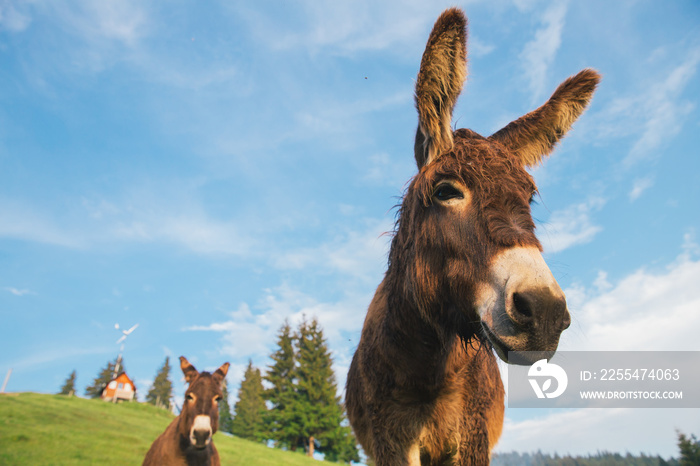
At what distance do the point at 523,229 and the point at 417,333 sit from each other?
108 centimetres

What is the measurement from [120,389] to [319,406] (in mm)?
33446

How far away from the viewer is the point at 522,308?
194 centimetres

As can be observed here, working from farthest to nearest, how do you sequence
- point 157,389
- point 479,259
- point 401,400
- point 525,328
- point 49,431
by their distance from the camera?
1. point 157,389
2. point 49,431
3. point 401,400
4. point 479,259
5. point 525,328

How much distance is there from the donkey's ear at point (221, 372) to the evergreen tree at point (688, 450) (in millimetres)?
38394

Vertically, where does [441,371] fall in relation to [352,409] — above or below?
above

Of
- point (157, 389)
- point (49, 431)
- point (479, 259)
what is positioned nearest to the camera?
point (479, 259)

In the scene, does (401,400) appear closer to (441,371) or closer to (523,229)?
(441,371)

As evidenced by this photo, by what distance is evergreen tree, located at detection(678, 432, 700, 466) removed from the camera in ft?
100

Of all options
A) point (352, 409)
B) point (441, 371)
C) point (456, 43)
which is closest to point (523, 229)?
point (441, 371)

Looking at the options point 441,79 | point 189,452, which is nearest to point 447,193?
point 441,79

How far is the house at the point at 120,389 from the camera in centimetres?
5641

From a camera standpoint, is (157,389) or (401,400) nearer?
(401,400)

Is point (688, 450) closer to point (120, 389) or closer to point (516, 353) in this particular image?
point (516, 353)

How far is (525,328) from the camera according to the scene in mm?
1928
